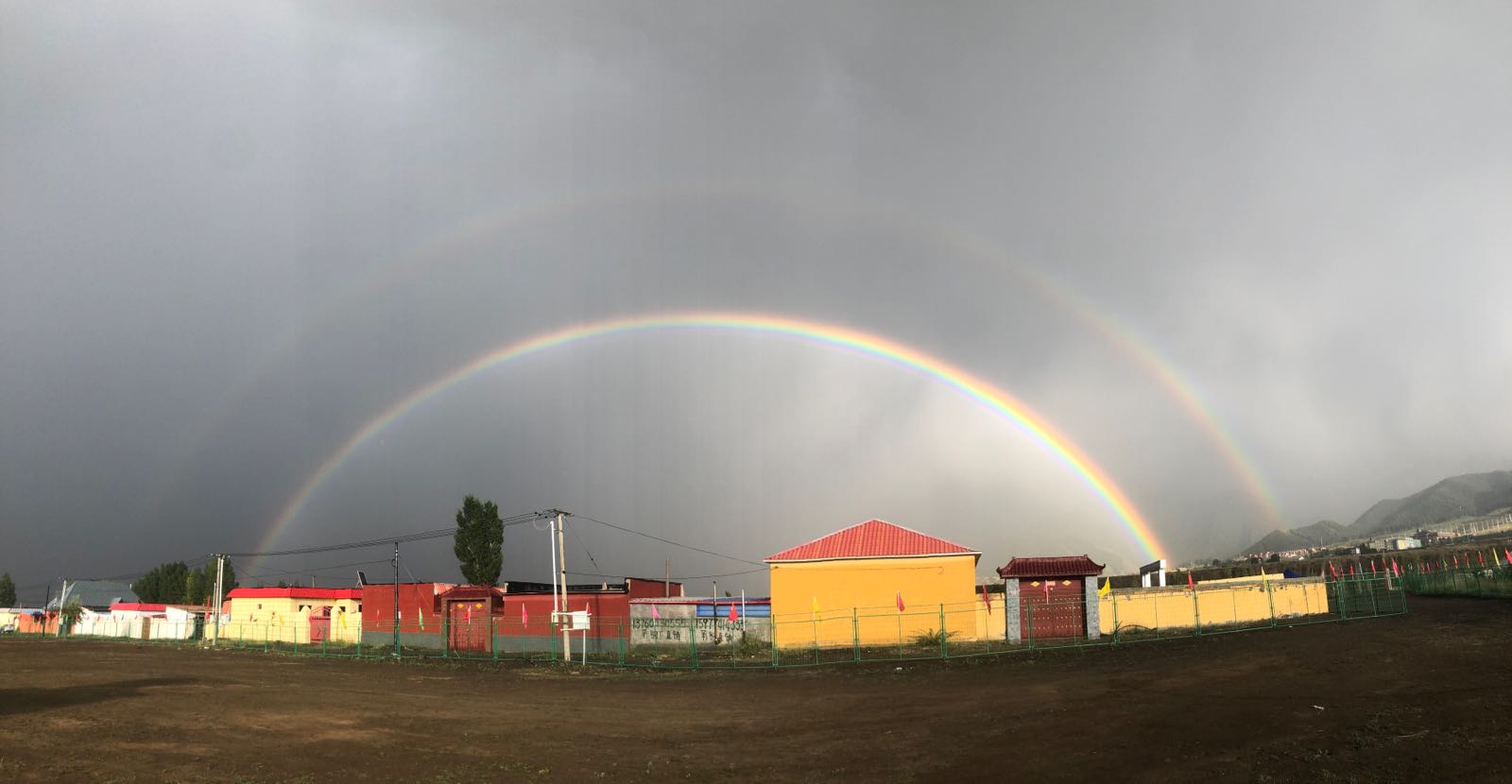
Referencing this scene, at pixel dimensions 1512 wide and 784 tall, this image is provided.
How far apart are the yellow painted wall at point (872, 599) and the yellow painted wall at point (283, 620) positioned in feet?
126

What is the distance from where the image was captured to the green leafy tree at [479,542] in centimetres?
9438

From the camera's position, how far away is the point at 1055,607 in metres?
41.5

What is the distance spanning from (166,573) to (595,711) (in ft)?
525

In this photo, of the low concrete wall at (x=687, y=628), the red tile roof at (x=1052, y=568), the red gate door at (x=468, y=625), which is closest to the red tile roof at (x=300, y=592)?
the red gate door at (x=468, y=625)

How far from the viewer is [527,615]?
5559 cm

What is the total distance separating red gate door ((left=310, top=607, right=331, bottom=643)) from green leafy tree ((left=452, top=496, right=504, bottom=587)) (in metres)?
22.3

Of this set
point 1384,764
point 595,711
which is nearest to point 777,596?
point 595,711

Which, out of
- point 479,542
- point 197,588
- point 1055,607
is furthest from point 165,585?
point 1055,607

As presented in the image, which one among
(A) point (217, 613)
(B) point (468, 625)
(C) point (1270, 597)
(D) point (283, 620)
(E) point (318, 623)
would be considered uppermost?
(C) point (1270, 597)

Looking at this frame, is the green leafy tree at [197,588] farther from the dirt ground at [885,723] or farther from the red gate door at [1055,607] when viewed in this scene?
the red gate door at [1055,607]

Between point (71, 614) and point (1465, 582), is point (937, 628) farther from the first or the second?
point (71, 614)

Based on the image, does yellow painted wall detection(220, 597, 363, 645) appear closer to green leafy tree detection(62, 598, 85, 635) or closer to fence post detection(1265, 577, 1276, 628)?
green leafy tree detection(62, 598, 85, 635)

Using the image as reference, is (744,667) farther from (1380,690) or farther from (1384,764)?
(1384,764)

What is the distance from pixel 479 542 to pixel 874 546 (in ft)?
196
